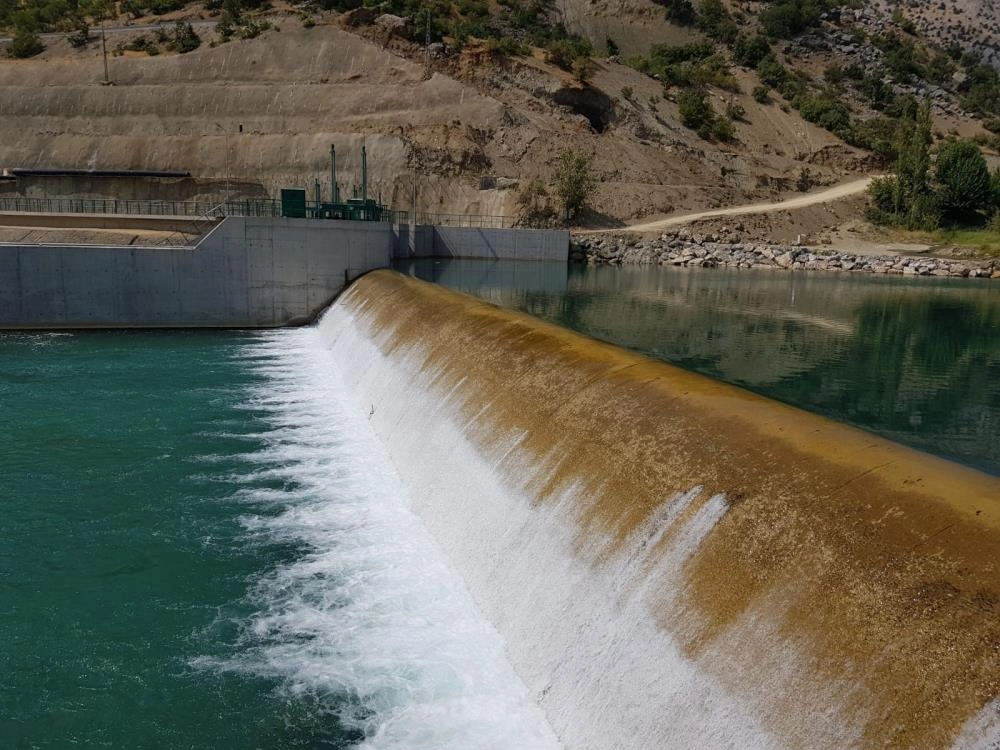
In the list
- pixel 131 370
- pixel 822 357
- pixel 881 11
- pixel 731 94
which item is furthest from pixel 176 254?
pixel 881 11

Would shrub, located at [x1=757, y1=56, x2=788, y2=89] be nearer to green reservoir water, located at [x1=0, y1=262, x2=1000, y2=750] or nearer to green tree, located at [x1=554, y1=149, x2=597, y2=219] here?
green tree, located at [x1=554, y1=149, x2=597, y2=219]

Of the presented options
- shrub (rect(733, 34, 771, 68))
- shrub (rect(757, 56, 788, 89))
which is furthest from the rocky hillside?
shrub (rect(733, 34, 771, 68))

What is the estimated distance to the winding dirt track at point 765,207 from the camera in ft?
195

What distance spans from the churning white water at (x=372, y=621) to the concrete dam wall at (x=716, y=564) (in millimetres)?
315

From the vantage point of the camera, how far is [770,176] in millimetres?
68125

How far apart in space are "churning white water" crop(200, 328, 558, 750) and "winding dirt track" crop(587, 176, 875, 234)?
157 feet

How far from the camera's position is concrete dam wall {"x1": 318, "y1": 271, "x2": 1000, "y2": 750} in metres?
4.33

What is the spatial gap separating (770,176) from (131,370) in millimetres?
60650

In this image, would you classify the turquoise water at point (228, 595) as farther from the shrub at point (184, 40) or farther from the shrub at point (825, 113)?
the shrub at point (825, 113)

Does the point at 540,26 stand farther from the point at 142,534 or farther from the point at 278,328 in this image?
the point at 142,534

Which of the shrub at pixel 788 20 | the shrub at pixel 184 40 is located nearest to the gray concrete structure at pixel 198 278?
the shrub at pixel 184 40

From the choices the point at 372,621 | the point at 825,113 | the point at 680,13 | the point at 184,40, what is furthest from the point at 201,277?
the point at 680,13

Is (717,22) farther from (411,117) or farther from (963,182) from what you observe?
(411,117)

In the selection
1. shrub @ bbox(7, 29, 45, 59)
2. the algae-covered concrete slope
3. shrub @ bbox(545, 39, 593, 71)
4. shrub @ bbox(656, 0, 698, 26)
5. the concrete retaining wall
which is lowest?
the concrete retaining wall
